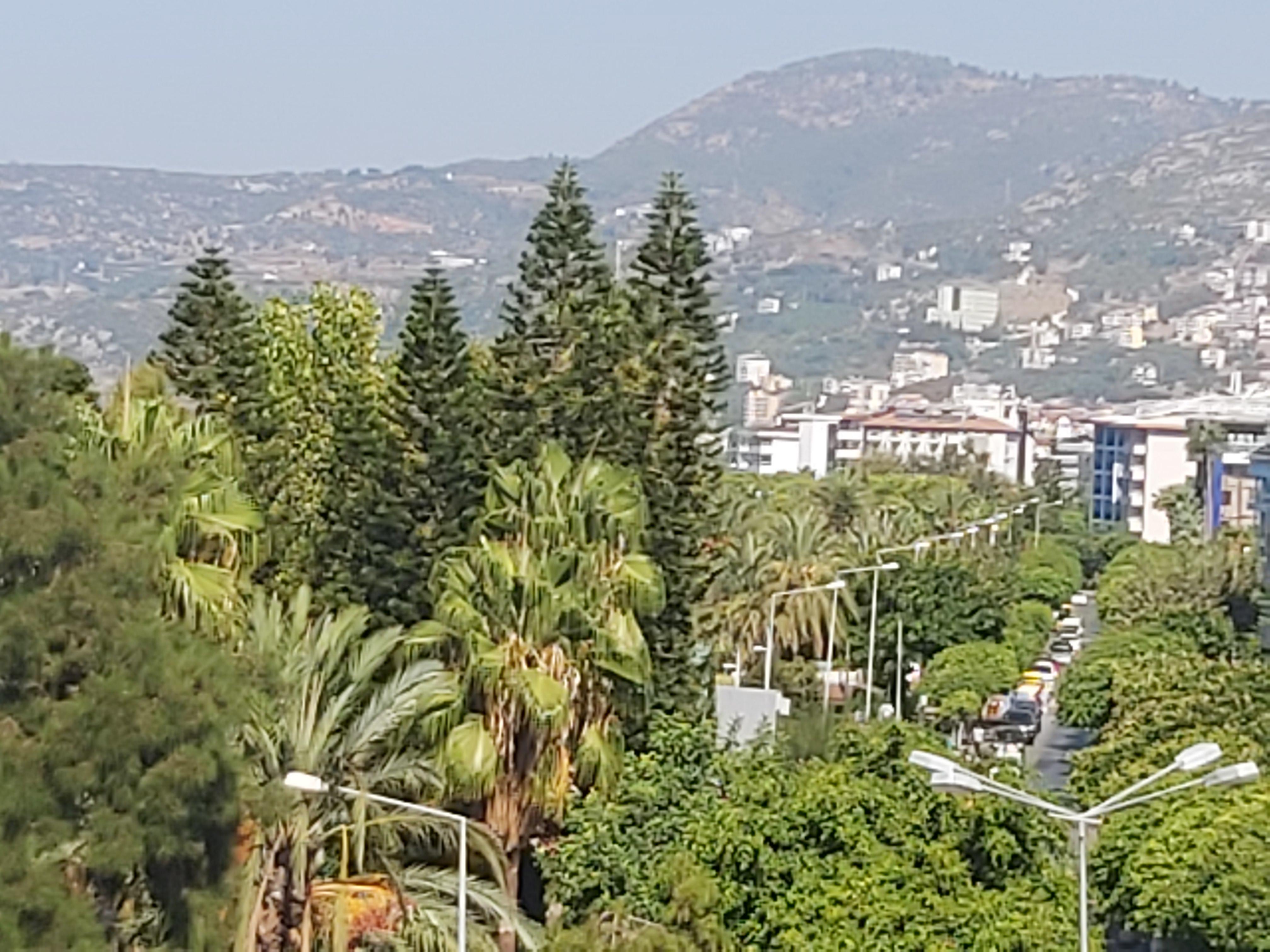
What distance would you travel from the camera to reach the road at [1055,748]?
39.8 meters

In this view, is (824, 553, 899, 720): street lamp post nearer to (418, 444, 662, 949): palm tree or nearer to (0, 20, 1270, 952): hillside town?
(0, 20, 1270, 952): hillside town

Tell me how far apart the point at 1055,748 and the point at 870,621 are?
14.2 ft

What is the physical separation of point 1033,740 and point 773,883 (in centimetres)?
2749

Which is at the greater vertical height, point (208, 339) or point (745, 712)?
point (208, 339)

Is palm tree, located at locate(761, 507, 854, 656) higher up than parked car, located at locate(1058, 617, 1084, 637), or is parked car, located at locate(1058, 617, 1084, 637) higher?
palm tree, located at locate(761, 507, 854, 656)

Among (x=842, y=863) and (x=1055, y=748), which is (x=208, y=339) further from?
(x=1055, y=748)

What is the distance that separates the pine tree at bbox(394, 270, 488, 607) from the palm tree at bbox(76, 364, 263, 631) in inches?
150

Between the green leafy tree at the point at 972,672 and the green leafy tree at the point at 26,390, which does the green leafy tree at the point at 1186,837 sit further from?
the green leafy tree at the point at 972,672

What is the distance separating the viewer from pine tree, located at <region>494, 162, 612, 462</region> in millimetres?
32094

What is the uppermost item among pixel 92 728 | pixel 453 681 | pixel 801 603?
pixel 92 728

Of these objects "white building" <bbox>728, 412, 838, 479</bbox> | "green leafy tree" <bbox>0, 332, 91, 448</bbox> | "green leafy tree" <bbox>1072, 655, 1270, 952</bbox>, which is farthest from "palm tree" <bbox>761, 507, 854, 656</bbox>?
"white building" <bbox>728, 412, 838, 479</bbox>

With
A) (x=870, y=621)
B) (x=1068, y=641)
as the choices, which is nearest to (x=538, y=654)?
(x=870, y=621)

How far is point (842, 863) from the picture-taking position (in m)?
19.6

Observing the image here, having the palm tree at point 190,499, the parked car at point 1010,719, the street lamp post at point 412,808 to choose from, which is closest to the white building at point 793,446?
the parked car at point 1010,719
